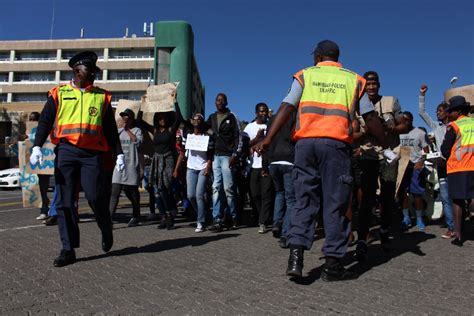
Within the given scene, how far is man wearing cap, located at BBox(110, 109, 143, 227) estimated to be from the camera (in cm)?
707

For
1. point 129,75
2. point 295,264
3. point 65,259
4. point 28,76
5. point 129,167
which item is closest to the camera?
point 295,264

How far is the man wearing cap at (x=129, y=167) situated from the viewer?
23.2ft

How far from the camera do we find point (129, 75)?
225ft

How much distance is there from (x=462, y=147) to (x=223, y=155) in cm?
327

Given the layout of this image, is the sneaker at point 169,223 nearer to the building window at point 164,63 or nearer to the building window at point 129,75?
the building window at point 164,63

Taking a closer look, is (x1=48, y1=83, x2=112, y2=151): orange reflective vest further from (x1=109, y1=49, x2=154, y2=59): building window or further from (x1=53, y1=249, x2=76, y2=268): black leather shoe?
(x1=109, y1=49, x2=154, y2=59): building window

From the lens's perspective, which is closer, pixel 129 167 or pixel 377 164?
pixel 377 164

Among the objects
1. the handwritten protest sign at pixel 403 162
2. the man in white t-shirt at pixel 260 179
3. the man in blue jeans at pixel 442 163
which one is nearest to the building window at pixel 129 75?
the man in white t-shirt at pixel 260 179

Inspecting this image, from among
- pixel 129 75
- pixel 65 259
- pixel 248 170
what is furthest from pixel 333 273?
pixel 129 75

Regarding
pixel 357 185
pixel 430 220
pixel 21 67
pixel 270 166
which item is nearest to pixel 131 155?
pixel 270 166

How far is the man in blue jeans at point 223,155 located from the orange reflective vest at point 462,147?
9.79 feet

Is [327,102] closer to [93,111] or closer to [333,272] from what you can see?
[333,272]

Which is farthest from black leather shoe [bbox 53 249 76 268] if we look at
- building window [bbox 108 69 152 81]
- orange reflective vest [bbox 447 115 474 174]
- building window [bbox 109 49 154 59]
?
building window [bbox 109 49 154 59]

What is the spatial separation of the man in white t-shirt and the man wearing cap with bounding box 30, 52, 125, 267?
106 inches
